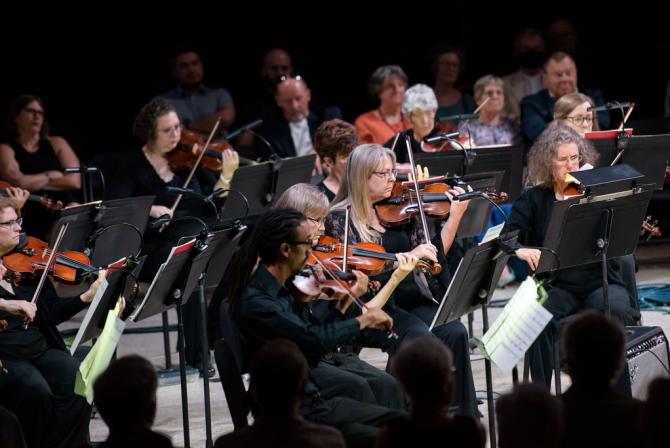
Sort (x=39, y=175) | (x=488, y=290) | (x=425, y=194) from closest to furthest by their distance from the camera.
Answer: (x=488, y=290) < (x=425, y=194) < (x=39, y=175)

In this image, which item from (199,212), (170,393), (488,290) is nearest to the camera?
(488,290)

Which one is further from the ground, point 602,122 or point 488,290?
point 602,122

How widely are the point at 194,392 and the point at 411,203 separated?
1.47 metres

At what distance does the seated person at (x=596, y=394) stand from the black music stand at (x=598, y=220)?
1522 mm

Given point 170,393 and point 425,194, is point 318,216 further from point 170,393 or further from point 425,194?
point 170,393

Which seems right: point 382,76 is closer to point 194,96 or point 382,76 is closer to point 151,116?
point 194,96

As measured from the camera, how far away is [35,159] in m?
6.98

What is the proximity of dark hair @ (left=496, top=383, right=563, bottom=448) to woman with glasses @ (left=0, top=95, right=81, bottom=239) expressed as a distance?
4.62 metres

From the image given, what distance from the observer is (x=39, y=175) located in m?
6.93

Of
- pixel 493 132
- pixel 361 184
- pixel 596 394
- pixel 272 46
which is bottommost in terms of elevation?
pixel 596 394

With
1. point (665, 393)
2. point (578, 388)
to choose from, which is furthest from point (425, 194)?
point (665, 393)

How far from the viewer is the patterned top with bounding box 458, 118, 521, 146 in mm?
7285

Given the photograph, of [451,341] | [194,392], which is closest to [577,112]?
[451,341]

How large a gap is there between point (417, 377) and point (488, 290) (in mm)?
1420
